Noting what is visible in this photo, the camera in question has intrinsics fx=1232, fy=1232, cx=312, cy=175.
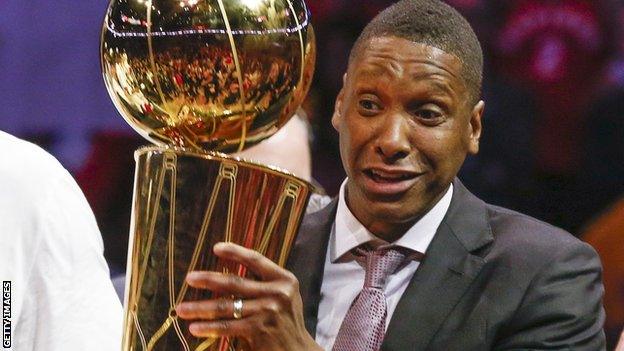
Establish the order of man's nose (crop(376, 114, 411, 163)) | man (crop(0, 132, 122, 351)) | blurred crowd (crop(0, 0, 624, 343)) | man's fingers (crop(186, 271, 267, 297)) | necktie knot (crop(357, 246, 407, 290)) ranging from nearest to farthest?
man's fingers (crop(186, 271, 267, 297))
man (crop(0, 132, 122, 351))
man's nose (crop(376, 114, 411, 163))
necktie knot (crop(357, 246, 407, 290))
blurred crowd (crop(0, 0, 624, 343))

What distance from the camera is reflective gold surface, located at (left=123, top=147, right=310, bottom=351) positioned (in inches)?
46.6

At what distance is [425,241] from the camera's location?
67.0 inches

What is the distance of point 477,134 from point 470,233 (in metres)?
0.14

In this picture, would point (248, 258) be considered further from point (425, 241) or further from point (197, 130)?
point (425, 241)

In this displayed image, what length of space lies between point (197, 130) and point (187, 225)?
96 millimetres

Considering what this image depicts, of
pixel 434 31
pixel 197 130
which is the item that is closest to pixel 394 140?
pixel 434 31

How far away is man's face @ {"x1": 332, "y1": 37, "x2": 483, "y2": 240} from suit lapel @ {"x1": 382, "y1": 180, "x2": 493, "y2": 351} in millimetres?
81

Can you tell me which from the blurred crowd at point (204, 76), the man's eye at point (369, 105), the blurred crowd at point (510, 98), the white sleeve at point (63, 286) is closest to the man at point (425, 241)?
the man's eye at point (369, 105)

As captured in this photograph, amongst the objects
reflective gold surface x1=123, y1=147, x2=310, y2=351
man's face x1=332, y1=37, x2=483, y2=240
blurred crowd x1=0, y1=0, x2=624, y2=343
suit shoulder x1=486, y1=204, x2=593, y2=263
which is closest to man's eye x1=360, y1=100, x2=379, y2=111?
man's face x1=332, y1=37, x2=483, y2=240

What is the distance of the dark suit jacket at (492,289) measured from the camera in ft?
5.32

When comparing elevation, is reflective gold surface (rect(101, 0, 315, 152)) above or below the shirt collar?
above

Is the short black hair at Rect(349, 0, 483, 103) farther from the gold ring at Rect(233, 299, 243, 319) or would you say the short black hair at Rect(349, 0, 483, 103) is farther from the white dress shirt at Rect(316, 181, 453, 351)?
the gold ring at Rect(233, 299, 243, 319)

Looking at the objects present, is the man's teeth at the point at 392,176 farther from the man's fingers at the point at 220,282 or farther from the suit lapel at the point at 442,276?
the man's fingers at the point at 220,282

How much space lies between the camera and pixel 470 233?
5.63ft
